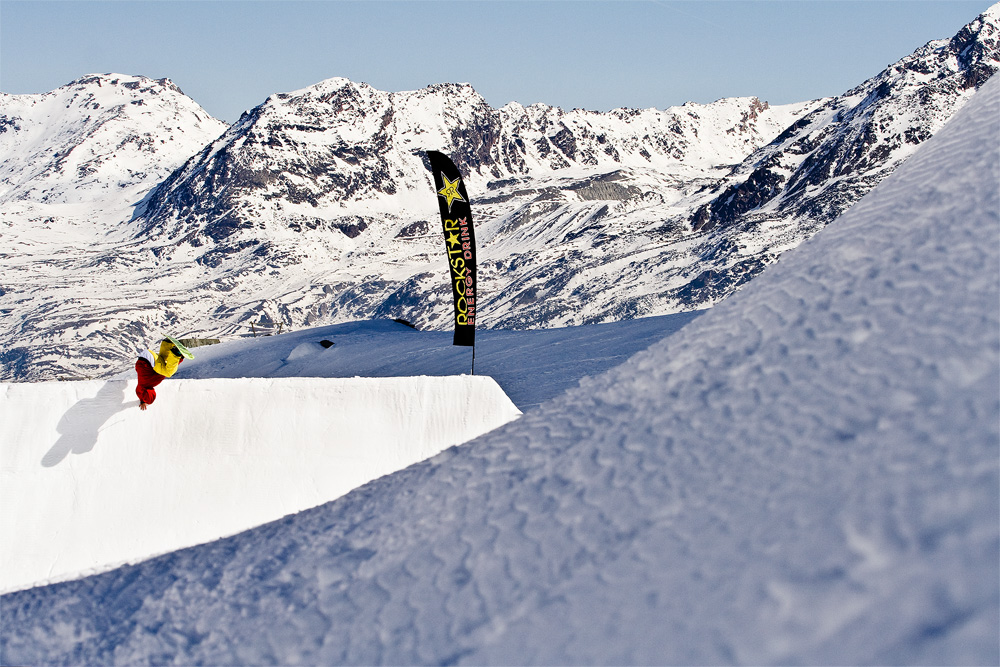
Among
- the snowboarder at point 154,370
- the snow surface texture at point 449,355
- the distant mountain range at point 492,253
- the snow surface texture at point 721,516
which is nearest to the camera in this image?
the snow surface texture at point 721,516

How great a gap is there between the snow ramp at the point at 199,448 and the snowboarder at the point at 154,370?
15 centimetres

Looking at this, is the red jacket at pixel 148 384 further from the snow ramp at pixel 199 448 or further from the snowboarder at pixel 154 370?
the snow ramp at pixel 199 448

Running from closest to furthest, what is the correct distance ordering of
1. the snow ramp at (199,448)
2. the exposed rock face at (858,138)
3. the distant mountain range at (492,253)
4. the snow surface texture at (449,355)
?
the snow ramp at (199,448) < the snow surface texture at (449,355) < the distant mountain range at (492,253) < the exposed rock face at (858,138)

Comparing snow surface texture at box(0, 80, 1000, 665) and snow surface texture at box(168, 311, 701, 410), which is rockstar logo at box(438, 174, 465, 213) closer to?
snow surface texture at box(168, 311, 701, 410)

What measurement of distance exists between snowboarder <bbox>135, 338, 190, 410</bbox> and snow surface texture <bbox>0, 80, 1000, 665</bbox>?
12.1 feet

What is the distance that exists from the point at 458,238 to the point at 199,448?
4.36m

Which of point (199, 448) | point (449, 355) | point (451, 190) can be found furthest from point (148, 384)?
point (449, 355)

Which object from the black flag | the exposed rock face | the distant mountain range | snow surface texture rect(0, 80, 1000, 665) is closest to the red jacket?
snow surface texture rect(0, 80, 1000, 665)

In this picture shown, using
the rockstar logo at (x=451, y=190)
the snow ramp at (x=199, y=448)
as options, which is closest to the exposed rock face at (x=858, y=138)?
the rockstar logo at (x=451, y=190)

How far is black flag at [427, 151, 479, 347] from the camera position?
33.7 ft

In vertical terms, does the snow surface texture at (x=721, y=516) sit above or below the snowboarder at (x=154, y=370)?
below

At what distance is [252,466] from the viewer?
343 inches

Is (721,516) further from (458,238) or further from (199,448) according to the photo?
(458,238)

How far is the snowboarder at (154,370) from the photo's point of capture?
8.68m
